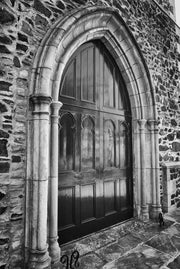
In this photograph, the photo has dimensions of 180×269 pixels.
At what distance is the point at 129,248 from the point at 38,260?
1.37 m

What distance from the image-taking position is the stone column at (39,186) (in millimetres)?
2119

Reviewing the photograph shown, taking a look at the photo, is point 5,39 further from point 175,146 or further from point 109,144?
point 175,146

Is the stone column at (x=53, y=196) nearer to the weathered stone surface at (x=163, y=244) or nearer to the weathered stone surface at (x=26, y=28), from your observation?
the weathered stone surface at (x=26, y=28)

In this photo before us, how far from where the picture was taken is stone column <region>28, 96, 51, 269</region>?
2.12 meters

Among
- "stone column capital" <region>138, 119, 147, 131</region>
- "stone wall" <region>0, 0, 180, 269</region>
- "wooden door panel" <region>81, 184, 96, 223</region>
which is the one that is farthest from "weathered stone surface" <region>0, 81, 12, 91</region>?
"stone column capital" <region>138, 119, 147, 131</region>

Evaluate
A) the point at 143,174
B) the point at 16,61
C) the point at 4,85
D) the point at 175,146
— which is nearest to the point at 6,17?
the point at 16,61

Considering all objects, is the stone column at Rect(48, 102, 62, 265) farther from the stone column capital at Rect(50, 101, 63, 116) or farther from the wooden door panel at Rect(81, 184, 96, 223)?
the wooden door panel at Rect(81, 184, 96, 223)

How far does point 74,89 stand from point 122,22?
1761 millimetres

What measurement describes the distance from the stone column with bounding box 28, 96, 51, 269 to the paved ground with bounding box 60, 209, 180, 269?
41cm

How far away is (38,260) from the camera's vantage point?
81.9 inches

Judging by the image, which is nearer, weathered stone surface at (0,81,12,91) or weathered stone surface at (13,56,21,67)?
weathered stone surface at (0,81,12,91)

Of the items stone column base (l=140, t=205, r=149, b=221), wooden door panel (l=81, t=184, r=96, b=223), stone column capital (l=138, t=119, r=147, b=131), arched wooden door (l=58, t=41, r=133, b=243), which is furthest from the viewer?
stone column capital (l=138, t=119, r=147, b=131)

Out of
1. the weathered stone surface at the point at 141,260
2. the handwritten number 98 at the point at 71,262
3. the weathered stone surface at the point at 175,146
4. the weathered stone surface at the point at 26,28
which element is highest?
the weathered stone surface at the point at 26,28

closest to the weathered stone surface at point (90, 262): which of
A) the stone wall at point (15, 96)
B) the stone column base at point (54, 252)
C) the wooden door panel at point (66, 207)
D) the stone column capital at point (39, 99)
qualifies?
the stone column base at point (54, 252)
